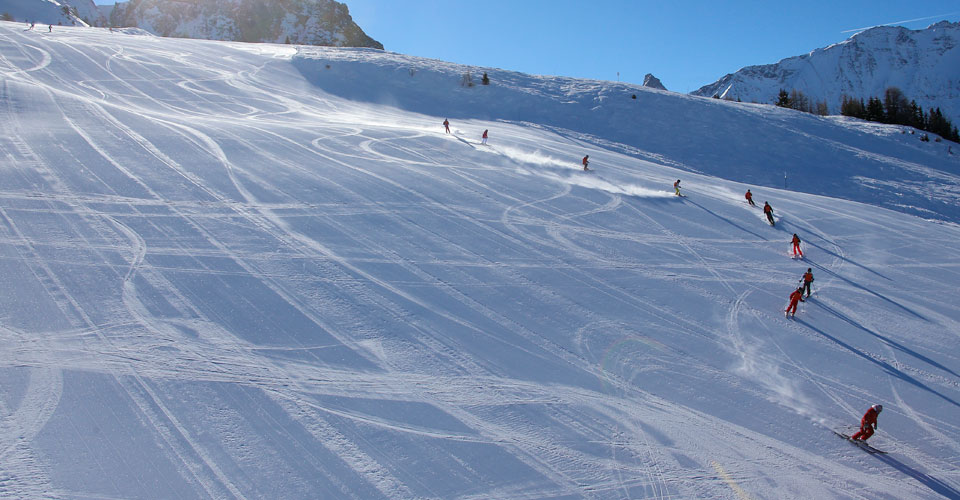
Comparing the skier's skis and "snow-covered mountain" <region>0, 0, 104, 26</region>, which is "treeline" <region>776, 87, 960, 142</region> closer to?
the skier's skis

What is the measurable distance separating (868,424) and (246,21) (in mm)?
137442

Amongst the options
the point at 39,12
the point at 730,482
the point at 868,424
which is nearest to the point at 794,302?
the point at 868,424

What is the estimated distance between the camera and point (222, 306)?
923 cm

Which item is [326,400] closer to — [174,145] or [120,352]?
[120,352]

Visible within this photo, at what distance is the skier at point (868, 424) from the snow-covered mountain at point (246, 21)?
402 ft

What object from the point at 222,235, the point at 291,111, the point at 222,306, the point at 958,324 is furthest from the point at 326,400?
the point at 291,111

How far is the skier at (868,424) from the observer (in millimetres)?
7331

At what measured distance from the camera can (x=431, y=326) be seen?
9328 mm

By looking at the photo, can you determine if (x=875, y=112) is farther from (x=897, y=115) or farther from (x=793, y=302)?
(x=793, y=302)

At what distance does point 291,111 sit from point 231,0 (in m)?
117

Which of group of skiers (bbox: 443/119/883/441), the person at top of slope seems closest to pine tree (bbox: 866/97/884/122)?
group of skiers (bbox: 443/119/883/441)

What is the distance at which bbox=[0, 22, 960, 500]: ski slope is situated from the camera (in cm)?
650

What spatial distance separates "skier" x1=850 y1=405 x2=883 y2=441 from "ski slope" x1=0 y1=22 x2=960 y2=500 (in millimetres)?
281

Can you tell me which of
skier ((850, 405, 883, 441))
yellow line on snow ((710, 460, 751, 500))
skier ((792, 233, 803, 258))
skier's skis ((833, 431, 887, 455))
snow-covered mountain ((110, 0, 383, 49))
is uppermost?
snow-covered mountain ((110, 0, 383, 49))
